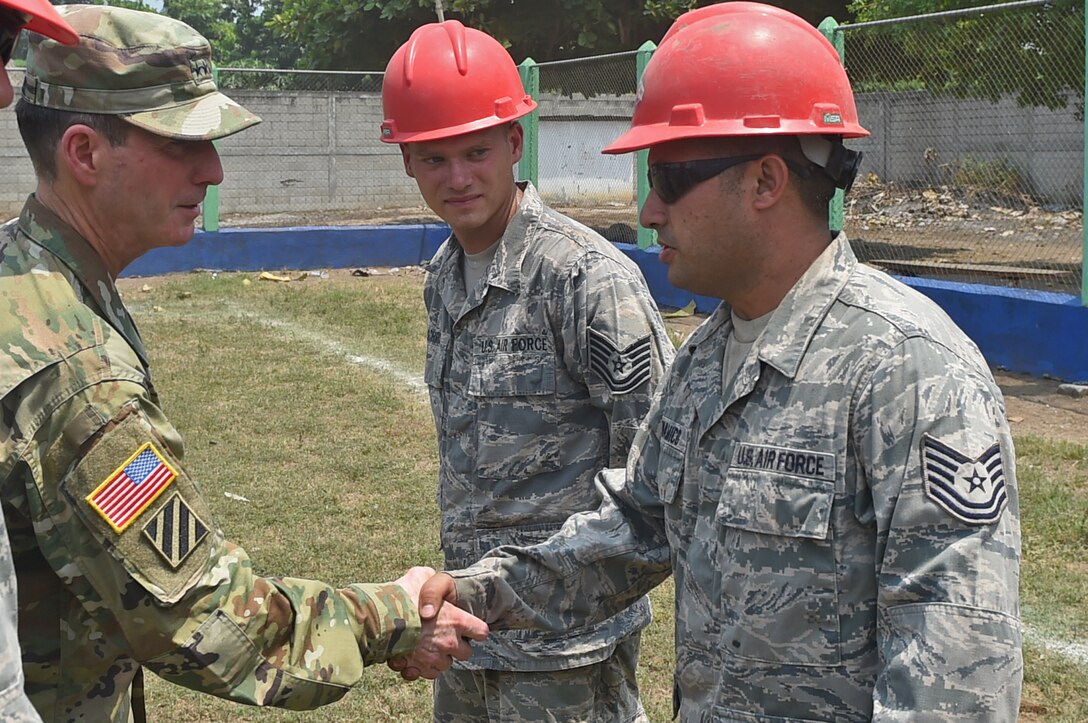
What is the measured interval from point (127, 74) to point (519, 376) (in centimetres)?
137

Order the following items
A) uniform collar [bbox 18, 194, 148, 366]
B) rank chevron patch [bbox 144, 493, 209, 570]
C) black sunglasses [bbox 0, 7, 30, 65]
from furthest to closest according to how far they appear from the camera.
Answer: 1. uniform collar [bbox 18, 194, 148, 366]
2. rank chevron patch [bbox 144, 493, 209, 570]
3. black sunglasses [bbox 0, 7, 30, 65]

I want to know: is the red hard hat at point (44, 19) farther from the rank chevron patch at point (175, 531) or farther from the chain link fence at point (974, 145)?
the chain link fence at point (974, 145)

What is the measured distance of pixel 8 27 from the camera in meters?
2.05

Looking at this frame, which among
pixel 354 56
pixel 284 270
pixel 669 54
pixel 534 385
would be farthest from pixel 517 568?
pixel 354 56

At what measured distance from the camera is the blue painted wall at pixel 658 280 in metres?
8.84

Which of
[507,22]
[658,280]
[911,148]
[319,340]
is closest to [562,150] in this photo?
[911,148]

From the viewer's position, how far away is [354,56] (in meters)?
26.5

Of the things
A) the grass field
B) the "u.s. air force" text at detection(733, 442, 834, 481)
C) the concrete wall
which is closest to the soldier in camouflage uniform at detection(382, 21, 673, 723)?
the "u.s. air force" text at detection(733, 442, 834, 481)

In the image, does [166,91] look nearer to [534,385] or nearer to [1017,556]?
[534,385]

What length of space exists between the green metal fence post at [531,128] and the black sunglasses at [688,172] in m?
13.3

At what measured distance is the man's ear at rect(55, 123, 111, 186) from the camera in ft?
8.17

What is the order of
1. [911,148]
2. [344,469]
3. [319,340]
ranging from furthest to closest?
[911,148] < [319,340] < [344,469]

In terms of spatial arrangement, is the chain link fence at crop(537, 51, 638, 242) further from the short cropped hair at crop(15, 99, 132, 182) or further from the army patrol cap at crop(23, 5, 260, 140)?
the short cropped hair at crop(15, 99, 132, 182)

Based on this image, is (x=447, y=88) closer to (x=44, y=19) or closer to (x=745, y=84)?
(x=745, y=84)
